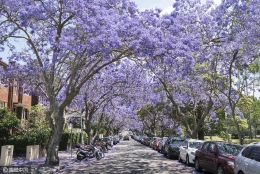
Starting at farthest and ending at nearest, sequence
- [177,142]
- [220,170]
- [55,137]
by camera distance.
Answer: [177,142] < [55,137] < [220,170]

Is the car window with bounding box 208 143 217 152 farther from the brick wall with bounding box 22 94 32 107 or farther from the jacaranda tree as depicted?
the brick wall with bounding box 22 94 32 107

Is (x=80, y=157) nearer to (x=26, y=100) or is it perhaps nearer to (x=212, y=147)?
(x=212, y=147)

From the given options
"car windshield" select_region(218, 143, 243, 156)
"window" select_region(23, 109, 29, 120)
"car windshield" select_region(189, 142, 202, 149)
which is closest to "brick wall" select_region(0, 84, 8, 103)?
"window" select_region(23, 109, 29, 120)

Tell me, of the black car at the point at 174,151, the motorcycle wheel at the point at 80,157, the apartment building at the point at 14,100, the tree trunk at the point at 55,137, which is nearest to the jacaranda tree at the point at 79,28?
the tree trunk at the point at 55,137

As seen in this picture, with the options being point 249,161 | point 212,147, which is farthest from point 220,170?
point 249,161

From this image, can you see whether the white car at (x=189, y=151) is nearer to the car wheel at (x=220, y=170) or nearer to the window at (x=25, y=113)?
the car wheel at (x=220, y=170)

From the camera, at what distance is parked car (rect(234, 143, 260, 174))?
8781mm

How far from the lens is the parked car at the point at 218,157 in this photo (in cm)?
1181

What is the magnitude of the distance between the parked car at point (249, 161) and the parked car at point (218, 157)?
66.1 inches

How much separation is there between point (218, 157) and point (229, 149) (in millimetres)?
866

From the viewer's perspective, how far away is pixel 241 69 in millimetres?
19469

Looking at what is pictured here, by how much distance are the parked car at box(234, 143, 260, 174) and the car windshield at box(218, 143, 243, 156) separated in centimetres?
283

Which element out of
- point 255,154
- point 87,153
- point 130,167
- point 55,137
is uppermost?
point 55,137

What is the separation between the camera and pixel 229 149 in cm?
1317
